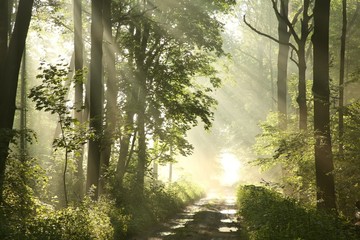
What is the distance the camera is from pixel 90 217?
11984 mm

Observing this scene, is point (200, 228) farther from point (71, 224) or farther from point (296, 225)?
point (71, 224)

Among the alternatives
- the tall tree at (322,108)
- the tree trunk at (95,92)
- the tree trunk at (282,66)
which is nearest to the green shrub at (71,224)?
the tree trunk at (95,92)

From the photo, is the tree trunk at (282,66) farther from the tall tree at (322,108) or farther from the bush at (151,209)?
the tall tree at (322,108)

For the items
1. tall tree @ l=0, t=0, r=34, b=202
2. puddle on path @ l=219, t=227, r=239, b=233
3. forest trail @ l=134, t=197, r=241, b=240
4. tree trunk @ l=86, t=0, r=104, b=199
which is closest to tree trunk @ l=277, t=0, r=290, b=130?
forest trail @ l=134, t=197, r=241, b=240

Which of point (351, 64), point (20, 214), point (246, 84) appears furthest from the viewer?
point (246, 84)

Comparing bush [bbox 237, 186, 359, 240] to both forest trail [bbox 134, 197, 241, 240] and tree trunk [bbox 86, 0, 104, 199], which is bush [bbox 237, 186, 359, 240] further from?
tree trunk [bbox 86, 0, 104, 199]

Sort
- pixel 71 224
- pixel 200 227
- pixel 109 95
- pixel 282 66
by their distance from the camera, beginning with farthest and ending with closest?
pixel 282 66 < pixel 109 95 < pixel 200 227 < pixel 71 224

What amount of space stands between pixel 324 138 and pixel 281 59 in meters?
13.6

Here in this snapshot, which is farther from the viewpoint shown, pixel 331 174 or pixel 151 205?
pixel 151 205

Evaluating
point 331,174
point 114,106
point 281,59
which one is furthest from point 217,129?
point 331,174

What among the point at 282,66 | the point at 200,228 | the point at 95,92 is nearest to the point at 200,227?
the point at 200,228

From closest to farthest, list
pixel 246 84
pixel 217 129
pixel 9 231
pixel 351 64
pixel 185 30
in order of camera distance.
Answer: pixel 9 231 < pixel 185 30 < pixel 351 64 < pixel 246 84 < pixel 217 129

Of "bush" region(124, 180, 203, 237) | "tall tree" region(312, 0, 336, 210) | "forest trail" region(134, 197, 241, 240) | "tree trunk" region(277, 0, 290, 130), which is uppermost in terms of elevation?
"tree trunk" region(277, 0, 290, 130)

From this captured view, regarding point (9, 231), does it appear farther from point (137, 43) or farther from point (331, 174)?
point (137, 43)
